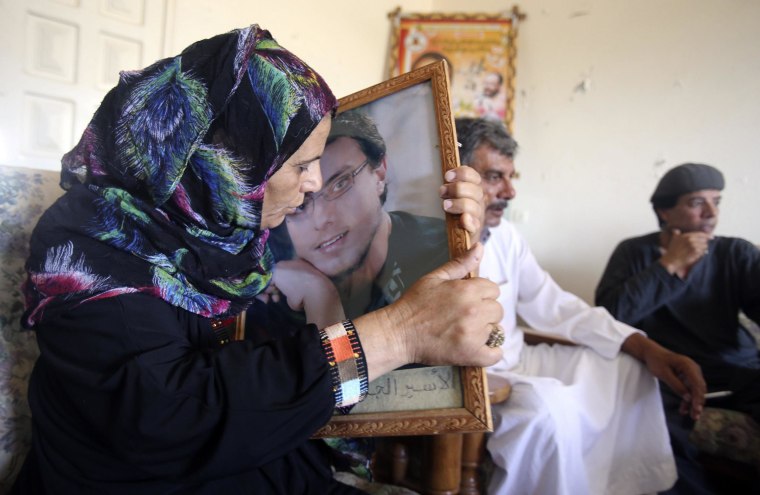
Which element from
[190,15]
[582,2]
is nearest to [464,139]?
[190,15]

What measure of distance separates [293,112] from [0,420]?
76 centimetres

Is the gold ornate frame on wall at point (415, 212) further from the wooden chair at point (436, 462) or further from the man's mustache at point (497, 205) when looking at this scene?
the man's mustache at point (497, 205)

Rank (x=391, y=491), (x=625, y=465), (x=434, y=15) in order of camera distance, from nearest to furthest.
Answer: (x=391, y=491) → (x=625, y=465) → (x=434, y=15)

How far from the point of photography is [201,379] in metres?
0.65

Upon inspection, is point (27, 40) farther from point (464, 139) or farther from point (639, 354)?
point (639, 354)

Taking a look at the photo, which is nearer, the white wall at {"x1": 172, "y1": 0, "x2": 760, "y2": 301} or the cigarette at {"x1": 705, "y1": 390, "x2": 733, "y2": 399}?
the cigarette at {"x1": 705, "y1": 390, "x2": 733, "y2": 399}

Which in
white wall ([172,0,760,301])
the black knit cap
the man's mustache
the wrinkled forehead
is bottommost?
the man's mustache

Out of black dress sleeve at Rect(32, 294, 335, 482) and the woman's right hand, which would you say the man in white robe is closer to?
the woman's right hand

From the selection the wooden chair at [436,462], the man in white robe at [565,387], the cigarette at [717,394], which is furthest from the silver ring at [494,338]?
the cigarette at [717,394]

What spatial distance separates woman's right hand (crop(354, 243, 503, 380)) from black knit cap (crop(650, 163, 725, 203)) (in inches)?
78.1

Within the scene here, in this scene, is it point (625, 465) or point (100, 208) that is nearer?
point (100, 208)

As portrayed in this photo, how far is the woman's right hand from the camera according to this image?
0.69m

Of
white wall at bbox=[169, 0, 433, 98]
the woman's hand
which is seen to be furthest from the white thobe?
white wall at bbox=[169, 0, 433, 98]

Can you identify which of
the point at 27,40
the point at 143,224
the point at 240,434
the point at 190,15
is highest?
the point at 190,15
